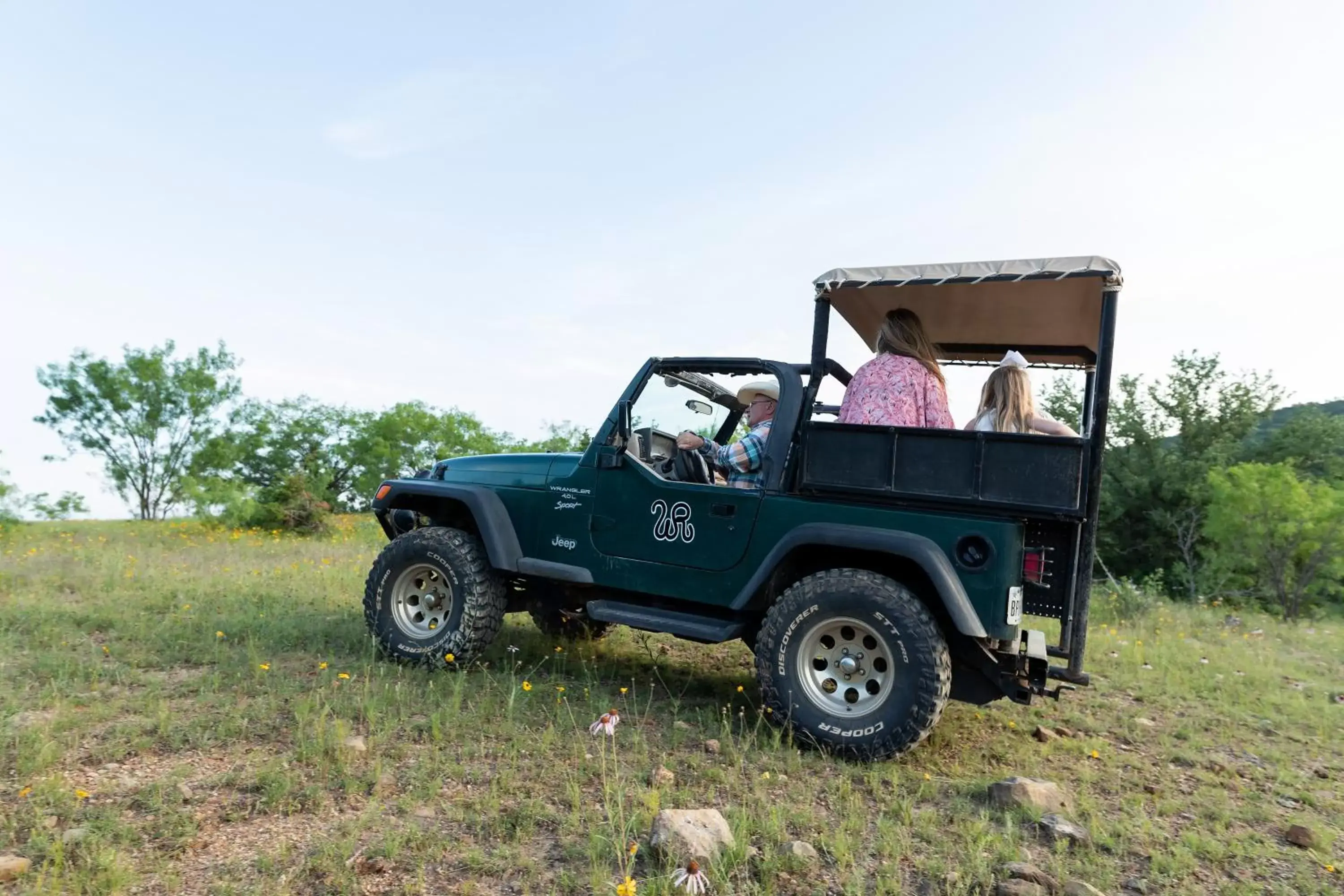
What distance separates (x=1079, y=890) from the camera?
9.13 ft

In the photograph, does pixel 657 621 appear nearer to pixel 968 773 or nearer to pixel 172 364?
pixel 968 773

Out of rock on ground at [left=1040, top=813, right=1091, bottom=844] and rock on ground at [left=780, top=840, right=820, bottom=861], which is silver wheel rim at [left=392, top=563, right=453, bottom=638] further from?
rock on ground at [left=1040, top=813, right=1091, bottom=844]

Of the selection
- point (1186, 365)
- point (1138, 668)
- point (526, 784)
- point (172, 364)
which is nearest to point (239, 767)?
point (526, 784)

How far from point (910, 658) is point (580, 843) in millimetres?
1731

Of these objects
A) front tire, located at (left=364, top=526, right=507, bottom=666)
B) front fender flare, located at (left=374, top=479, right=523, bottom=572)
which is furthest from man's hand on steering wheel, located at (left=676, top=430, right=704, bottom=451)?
Answer: front tire, located at (left=364, top=526, right=507, bottom=666)

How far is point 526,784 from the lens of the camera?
3.44 m

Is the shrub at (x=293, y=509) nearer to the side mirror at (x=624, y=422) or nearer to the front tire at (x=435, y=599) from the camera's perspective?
the front tire at (x=435, y=599)

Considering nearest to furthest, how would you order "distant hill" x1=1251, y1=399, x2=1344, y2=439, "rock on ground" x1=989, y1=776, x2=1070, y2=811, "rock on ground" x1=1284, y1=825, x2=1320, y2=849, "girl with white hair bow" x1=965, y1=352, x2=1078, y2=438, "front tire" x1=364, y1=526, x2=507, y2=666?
"rock on ground" x1=1284, y1=825, x2=1320, y2=849 < "rock on ground" x1=989, y1=776, x2=1070, y2=811 < "girl with white hair bow" x1=965, y1=352, x2=1078, y2=438 < "front tire" x1=364, y1=526, x2=507, y2=666 < "distant hill" x1=1251, y1=399, x2=1344, y2=439

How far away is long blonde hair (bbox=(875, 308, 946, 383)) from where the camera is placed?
4480 mm


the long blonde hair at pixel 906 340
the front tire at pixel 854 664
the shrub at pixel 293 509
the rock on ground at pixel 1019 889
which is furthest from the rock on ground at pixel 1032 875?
the shrub at pixel 293 509

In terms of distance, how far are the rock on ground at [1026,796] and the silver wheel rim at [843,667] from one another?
66cm

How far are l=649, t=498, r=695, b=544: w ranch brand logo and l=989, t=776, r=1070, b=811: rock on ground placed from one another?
192 centimetres

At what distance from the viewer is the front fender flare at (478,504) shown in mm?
5039

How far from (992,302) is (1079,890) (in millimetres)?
3080
